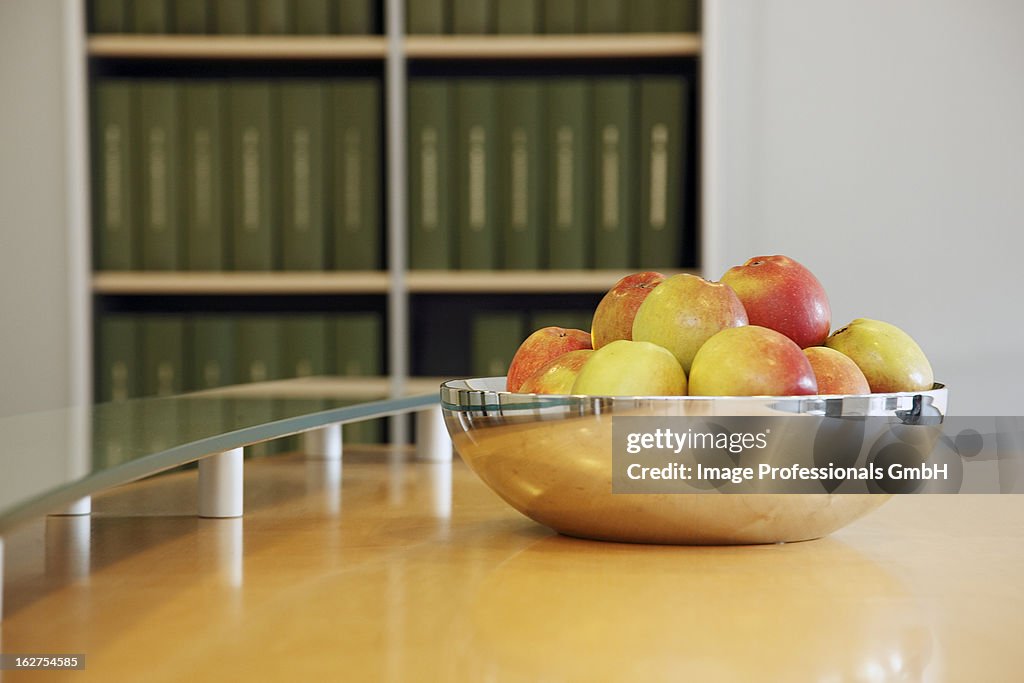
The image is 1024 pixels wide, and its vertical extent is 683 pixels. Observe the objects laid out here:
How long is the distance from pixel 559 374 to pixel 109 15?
78.2 inches

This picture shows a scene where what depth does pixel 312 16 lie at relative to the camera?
2365mm

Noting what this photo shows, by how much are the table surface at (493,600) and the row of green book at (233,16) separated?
1.66m

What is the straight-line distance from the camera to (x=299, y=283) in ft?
7.66

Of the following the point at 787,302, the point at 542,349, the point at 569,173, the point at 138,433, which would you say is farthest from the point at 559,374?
the point at 569,173

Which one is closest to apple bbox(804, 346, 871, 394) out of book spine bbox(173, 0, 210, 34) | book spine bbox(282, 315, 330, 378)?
book spine bbox(282, 315, 330, 378)

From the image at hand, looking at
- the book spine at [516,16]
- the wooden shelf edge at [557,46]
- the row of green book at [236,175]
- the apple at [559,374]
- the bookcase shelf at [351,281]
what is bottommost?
the apple at [559,374]

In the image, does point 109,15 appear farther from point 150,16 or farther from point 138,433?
point 138,433

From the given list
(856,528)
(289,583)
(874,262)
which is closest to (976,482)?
(856,528)

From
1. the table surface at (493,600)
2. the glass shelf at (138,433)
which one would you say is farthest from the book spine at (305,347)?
the table surface at (493,600)

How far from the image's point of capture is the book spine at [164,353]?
7.86 ft

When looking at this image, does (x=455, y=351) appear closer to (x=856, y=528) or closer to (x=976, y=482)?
(x=976, y=482)

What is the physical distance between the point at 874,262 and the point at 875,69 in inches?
17.2

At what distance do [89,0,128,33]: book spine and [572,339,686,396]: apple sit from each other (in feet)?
6.59

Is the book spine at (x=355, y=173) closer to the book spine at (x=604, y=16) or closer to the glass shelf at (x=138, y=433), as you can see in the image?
the book spine at (x=604, y=16)
